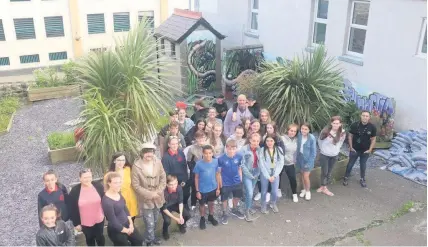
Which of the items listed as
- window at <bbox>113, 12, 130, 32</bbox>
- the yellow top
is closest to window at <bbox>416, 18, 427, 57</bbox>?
the yellow top

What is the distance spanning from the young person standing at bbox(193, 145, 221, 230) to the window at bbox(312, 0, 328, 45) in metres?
6.22

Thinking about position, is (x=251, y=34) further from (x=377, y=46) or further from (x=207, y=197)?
(x=207, y=197)

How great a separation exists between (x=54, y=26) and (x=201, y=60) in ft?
44.0

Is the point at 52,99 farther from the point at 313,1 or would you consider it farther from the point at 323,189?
the point at 323,189

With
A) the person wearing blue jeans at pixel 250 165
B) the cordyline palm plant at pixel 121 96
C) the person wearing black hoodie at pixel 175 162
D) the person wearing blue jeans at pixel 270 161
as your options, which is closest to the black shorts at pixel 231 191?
the person wearing blue jeans at pixel 250 165

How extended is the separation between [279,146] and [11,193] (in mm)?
5005

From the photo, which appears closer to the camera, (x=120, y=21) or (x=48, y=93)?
(x=48, y=93)

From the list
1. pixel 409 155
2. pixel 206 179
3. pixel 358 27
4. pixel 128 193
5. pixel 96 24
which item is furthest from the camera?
pixel 96 24

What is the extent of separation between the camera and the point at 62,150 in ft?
28.1

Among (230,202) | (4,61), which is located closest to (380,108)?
(230,202)

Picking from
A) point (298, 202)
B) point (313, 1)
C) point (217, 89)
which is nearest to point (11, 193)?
point (298, 202)

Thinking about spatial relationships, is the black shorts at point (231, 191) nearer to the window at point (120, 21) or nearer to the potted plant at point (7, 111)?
the potted plant at point (7, 111)

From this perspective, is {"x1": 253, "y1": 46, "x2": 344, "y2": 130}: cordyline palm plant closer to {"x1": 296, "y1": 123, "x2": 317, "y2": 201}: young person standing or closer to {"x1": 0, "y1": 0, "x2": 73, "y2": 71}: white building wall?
{"x1": 296, "y1": 123, "x2": 317, "y2": 201}: young person standing

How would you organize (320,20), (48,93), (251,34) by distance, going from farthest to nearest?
(48,93)
(251,34)
(320,20)
